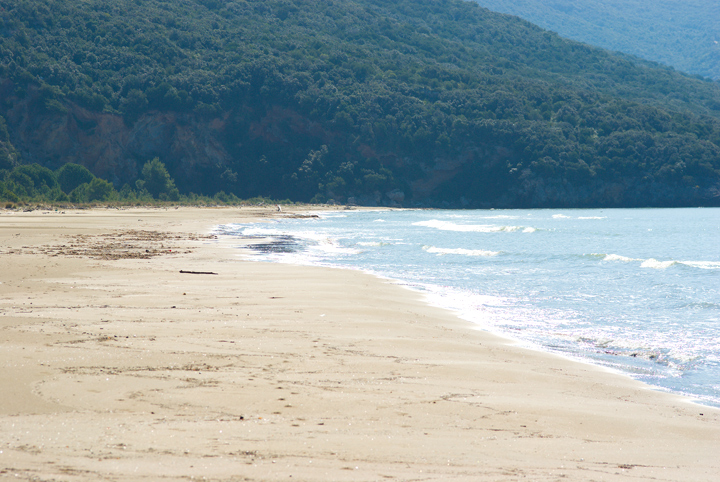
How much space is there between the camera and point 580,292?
11867mm

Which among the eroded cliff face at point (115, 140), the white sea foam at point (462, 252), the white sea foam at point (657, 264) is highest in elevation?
the eroded cliff face at point (115, 140)

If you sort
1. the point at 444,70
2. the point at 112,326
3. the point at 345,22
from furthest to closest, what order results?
the point at 345,22 < the point at 444,70 < the point at 112,326

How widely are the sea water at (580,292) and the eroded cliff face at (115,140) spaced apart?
5703cm

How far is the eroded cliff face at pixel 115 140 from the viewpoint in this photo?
70125 mm

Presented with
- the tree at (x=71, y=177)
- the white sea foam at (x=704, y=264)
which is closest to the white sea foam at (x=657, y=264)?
the white sea foam at (x=704, y=264)

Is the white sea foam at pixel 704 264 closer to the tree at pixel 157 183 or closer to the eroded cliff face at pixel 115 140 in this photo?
the tree at pixel 157 183

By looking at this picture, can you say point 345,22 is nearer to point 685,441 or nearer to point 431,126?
point 431,126

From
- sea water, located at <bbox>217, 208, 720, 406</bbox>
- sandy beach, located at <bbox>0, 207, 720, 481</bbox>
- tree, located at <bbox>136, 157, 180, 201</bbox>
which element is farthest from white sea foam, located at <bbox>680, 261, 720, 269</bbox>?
tree, located at <bbox>136, 157, 180, 201</bbox>

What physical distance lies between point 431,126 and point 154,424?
86.1 meters

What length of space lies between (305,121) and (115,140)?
26.1 m

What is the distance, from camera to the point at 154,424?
380cm

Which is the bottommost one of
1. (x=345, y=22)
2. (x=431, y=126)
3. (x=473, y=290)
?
(x=473, y=290)

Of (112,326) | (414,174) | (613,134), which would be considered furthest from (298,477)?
(613,134)

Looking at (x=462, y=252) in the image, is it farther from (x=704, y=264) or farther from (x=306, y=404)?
(x=306, y=404)
